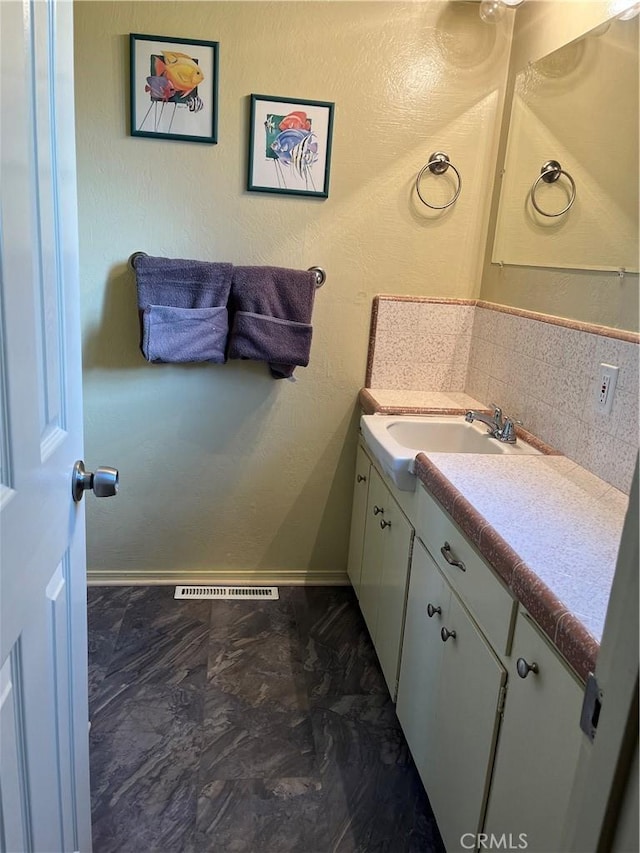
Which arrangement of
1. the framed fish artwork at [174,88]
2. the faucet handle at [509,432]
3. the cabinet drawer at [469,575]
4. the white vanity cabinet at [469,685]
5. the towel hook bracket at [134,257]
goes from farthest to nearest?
the towel hook bracket at [134,257], the framed fish artwork at [174,88], the faucet handle at [509,432], the cabinet drawer at [469,575], the white vanity cabinet at [469,685]

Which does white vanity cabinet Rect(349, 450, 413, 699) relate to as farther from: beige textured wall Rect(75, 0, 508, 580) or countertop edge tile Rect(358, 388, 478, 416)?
beige textured wall Rect(75, 0, 508, 580)

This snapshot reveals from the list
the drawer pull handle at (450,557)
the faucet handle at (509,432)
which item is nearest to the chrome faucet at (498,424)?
the faucet handle at (509,432)

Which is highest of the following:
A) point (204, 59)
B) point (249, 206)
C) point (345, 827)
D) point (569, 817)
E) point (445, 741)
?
point (204, 59)

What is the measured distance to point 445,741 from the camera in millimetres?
1436

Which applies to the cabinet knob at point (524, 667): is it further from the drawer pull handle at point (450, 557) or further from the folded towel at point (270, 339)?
the folded towel at point (270, 339)

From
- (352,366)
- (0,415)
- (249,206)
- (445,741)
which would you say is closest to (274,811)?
(445,741)

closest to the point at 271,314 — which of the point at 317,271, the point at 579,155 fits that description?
the point at 317,271

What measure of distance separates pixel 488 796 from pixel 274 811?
0.65 metres

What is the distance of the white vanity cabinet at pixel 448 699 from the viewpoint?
48.4 inches

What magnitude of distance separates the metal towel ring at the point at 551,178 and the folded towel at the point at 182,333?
1.08 meters

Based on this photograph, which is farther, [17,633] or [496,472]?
[496,472]

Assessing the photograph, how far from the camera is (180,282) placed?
7.14ft

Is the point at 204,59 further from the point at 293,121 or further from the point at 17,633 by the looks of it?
the point at 17,633

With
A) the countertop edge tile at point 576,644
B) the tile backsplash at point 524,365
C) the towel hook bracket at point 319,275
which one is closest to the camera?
the countertop edge tile at point 576,644
